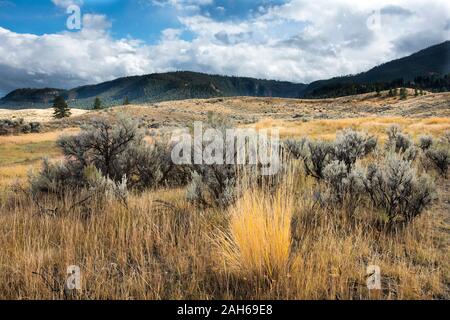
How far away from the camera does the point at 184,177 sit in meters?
8.75

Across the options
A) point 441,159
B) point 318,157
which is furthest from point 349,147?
point 441,159

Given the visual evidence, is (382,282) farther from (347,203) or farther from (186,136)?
(186,136)

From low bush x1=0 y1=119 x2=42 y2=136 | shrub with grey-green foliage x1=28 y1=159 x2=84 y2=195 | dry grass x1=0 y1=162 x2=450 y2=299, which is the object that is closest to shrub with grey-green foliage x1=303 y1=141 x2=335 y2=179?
dry grass x1=0 y1=162 x2=450 y2=299

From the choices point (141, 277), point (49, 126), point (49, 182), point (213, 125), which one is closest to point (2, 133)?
point (49, 126)

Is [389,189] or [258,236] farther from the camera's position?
[389,189]

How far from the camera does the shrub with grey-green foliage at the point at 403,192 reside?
5.04 meters

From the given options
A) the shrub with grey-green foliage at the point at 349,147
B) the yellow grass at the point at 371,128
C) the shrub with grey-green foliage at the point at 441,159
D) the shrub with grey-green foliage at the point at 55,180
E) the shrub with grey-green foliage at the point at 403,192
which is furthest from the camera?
the yellow grass at the point at 371,128

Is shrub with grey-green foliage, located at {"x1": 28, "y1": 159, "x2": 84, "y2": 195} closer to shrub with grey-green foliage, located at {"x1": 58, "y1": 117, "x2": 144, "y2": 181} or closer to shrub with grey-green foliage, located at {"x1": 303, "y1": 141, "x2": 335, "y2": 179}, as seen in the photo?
shrub with grey-green foliage, located at {"x1": 58, "y1": 117, "x2": 144, "y2": 181}

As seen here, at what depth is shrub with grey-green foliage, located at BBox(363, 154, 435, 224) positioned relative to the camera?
504cm

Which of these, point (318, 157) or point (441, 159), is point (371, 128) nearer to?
point (441, 159)

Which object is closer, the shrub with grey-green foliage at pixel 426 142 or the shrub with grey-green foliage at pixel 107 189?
the shrub with grey-green foliage at pixel 107 189

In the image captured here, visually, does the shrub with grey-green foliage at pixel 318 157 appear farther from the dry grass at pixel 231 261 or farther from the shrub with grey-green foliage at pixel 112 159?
the dry grass at pixel 231 261

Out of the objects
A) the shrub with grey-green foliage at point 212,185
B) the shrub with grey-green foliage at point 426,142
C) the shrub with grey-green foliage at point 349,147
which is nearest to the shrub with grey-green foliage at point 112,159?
the shrub with grey-green foliage at point 212,185
